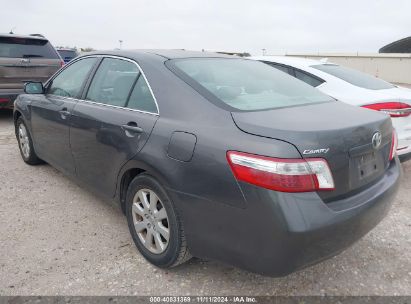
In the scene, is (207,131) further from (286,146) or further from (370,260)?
(370,260)

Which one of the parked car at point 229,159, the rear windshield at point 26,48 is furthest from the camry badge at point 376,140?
the rear windshield at point 26,48

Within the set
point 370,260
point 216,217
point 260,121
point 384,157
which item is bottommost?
point 370,260

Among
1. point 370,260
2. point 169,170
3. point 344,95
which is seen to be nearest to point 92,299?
point 169,170

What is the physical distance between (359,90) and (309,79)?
2.36ft

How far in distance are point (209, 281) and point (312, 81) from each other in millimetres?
3372

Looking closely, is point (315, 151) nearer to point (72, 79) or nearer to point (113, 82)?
point (113, 82)

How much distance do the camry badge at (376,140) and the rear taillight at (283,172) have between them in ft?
1.70

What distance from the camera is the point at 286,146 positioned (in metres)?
1.98

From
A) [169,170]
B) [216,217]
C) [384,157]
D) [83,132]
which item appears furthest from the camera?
[83,132]

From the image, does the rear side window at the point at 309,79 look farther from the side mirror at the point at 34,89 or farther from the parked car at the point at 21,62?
the parked car at the point at 21,62

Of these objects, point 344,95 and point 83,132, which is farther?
point 344,95

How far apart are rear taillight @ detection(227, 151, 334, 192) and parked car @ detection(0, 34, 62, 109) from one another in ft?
21.3

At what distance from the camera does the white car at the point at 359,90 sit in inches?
168

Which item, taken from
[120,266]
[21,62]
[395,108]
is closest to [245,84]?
[120,266]
